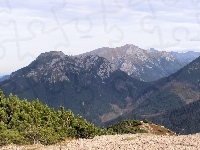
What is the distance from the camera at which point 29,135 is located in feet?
217

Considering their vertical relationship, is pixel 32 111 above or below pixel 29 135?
above

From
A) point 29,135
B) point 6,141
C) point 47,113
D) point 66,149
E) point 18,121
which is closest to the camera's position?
point 66,149

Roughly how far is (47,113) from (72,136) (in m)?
11.0

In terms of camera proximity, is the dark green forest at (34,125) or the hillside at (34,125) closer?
the hillside at (34,125)

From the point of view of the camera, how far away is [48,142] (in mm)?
63812

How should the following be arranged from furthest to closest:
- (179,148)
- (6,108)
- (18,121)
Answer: (6,108), (18,121), (179,148)

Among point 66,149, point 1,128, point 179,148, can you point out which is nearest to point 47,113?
point 1,128

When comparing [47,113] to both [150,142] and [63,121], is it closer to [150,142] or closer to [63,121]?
[63,121]

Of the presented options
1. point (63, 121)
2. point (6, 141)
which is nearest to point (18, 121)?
point (6, 141)

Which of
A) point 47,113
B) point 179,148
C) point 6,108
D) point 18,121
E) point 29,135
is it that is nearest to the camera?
point 179,148

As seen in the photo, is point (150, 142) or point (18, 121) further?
point (18, 121)

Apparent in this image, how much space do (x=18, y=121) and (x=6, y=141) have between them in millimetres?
13665

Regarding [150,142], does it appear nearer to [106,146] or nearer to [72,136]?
[106,146]

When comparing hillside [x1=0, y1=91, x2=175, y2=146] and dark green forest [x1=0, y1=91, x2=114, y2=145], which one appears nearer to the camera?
hillside [x1=0, y1=91, x2=175, y2=146]
